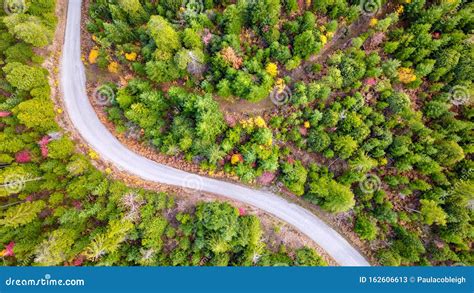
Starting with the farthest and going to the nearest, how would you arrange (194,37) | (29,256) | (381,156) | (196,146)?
(381,156) < (196,146) < (194,37) < (29,256)

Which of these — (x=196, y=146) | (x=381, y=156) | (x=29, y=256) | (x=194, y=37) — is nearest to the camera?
(x=29, y=256)

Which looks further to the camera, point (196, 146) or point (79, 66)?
point (79, 66)

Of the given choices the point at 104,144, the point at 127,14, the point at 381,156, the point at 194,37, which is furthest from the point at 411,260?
the point at 127,14

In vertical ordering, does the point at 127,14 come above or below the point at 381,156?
above

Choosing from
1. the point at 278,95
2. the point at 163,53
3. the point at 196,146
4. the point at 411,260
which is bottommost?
the point at 411,260

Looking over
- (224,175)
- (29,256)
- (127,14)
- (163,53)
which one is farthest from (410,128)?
(29,256)

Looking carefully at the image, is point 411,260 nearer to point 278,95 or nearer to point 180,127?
point 278,95
